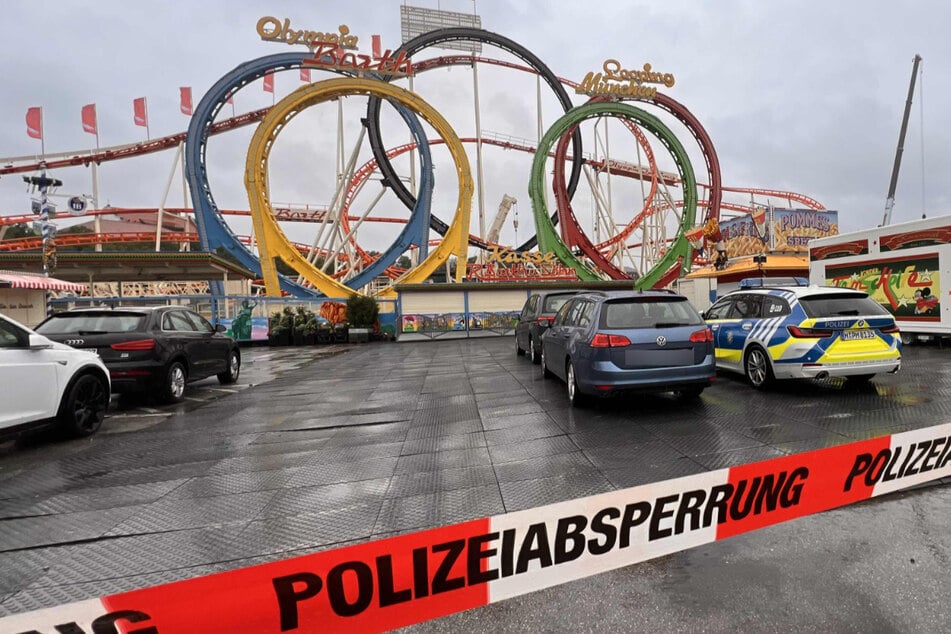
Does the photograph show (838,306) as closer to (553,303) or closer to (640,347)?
(640,347)

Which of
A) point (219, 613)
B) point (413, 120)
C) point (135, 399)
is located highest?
point (413, 120)

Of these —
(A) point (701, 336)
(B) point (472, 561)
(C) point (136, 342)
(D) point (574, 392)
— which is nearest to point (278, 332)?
(C) point (136, 342)

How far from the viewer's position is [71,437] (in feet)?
18.2

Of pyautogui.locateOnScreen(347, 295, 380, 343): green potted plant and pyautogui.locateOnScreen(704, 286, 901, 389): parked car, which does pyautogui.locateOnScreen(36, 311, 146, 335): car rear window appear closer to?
pyautogui.locateOnScreen(704, 286, 901, 389): parked car

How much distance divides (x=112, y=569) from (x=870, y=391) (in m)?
8.74

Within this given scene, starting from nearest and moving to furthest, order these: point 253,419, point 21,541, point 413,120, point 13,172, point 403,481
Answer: point 21,541 → point 403,481 → point 253,419 → point 413,120 → point 13,172

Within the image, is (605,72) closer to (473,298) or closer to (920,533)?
(473,298)

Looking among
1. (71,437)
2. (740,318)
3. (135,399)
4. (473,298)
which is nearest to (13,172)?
(473,298)

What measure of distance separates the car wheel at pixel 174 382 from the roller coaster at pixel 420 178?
1593 centimetres

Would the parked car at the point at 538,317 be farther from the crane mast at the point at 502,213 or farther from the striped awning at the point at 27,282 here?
the crane mast at the point at 502,213

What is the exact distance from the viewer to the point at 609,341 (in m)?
5.69

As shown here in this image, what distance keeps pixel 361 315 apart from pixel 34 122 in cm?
3482

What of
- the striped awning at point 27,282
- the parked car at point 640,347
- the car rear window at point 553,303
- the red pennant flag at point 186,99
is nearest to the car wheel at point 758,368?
the parked car at point 640,347

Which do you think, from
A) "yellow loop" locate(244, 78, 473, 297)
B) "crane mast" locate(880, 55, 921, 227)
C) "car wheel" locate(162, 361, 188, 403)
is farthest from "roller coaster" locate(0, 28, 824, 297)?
"car wheel" locate(162, 361, 188, 403)
